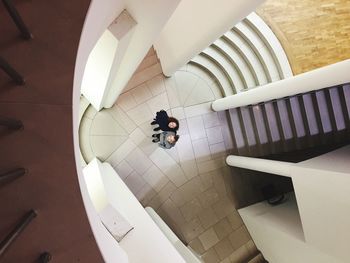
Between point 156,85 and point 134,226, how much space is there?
3200mm

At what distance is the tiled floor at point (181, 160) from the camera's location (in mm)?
5918

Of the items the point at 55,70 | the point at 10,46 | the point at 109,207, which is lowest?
the point at 109,207

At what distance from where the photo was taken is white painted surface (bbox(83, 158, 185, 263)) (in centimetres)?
310

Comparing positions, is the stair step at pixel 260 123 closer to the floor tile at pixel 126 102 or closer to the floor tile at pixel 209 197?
the floor tile at pixel 209 197

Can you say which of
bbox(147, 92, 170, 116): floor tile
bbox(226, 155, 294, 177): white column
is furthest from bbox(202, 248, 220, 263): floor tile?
bbox(147, 92, 170, 116): floor tile

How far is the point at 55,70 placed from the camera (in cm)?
156

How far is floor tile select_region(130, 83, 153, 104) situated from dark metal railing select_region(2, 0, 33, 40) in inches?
177

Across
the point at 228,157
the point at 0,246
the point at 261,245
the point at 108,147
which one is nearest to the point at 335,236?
the point at 261,245

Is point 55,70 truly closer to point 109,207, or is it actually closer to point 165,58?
point 109,207

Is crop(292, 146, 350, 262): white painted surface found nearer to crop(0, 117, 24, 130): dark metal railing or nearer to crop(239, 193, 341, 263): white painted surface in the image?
crop(239, 193, 341, 263): white painted surface

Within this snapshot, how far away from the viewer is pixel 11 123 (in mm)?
1419

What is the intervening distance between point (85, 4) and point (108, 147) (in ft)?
14.7

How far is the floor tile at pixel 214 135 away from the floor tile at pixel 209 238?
5.90ft

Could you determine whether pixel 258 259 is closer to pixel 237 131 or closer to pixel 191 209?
pixel 191 209
